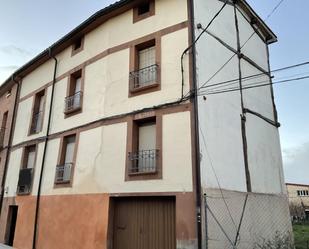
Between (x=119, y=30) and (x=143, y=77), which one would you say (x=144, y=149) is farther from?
(x=119, y=30)

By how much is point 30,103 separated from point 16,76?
99.3 inches

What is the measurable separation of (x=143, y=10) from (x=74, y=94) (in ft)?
14.3

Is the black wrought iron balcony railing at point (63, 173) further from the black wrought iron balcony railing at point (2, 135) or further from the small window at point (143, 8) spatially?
the black wrought iron balcony railing at point (2, 135)

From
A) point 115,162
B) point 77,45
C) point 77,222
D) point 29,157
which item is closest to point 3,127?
point 29,157

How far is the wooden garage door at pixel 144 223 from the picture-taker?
26.2ft

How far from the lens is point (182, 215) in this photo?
7.55 m

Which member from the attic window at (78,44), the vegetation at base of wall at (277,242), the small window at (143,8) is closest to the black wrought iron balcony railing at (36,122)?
the attic window at (78,44)

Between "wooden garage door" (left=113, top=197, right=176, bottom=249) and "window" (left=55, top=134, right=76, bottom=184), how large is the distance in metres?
2.74

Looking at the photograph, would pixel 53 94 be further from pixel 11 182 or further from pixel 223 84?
pixel 223 84

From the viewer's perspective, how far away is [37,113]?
14.4 meters

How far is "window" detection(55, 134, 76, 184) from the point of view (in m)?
11.0

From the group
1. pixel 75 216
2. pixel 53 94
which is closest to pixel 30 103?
pixel 53 94

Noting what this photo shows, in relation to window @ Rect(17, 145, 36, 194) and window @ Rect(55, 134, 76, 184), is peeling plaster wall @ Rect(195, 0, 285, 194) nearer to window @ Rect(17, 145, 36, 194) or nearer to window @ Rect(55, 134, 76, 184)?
window @ Rect(55, 134, 76, 184)

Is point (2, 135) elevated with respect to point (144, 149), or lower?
elevated
